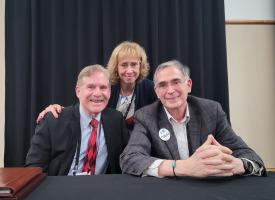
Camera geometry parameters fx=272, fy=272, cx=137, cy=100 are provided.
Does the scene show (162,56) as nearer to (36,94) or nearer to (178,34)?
(178,34)

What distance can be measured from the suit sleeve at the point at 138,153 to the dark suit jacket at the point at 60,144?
11.2 inches

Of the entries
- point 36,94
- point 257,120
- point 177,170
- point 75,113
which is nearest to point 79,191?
point 177,170

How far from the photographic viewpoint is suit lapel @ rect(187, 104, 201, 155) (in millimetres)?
1604

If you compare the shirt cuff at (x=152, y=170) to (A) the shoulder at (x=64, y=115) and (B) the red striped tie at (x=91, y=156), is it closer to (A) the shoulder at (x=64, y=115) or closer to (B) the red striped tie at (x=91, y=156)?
(B) the red striped tie at (x=91, y=156)

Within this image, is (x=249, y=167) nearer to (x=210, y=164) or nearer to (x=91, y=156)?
(x=210, y=164)

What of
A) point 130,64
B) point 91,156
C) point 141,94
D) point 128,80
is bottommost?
point 91,156

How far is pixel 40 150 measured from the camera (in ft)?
5.88

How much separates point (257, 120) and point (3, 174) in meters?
3.10

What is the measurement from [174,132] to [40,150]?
2.91 feet

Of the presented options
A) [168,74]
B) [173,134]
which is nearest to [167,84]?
[168,74]

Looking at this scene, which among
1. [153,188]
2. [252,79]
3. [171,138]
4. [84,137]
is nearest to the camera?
[153,188]

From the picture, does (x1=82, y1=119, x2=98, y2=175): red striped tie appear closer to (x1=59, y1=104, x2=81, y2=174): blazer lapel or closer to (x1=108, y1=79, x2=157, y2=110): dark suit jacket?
(x1=59, y1=104, x2=81, y2=174): blazer lapel

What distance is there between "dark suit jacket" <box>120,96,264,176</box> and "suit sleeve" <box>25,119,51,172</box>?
0.62 meters

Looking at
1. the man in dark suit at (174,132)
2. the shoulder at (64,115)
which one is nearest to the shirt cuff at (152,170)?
the man in dark suit at (174,132)
